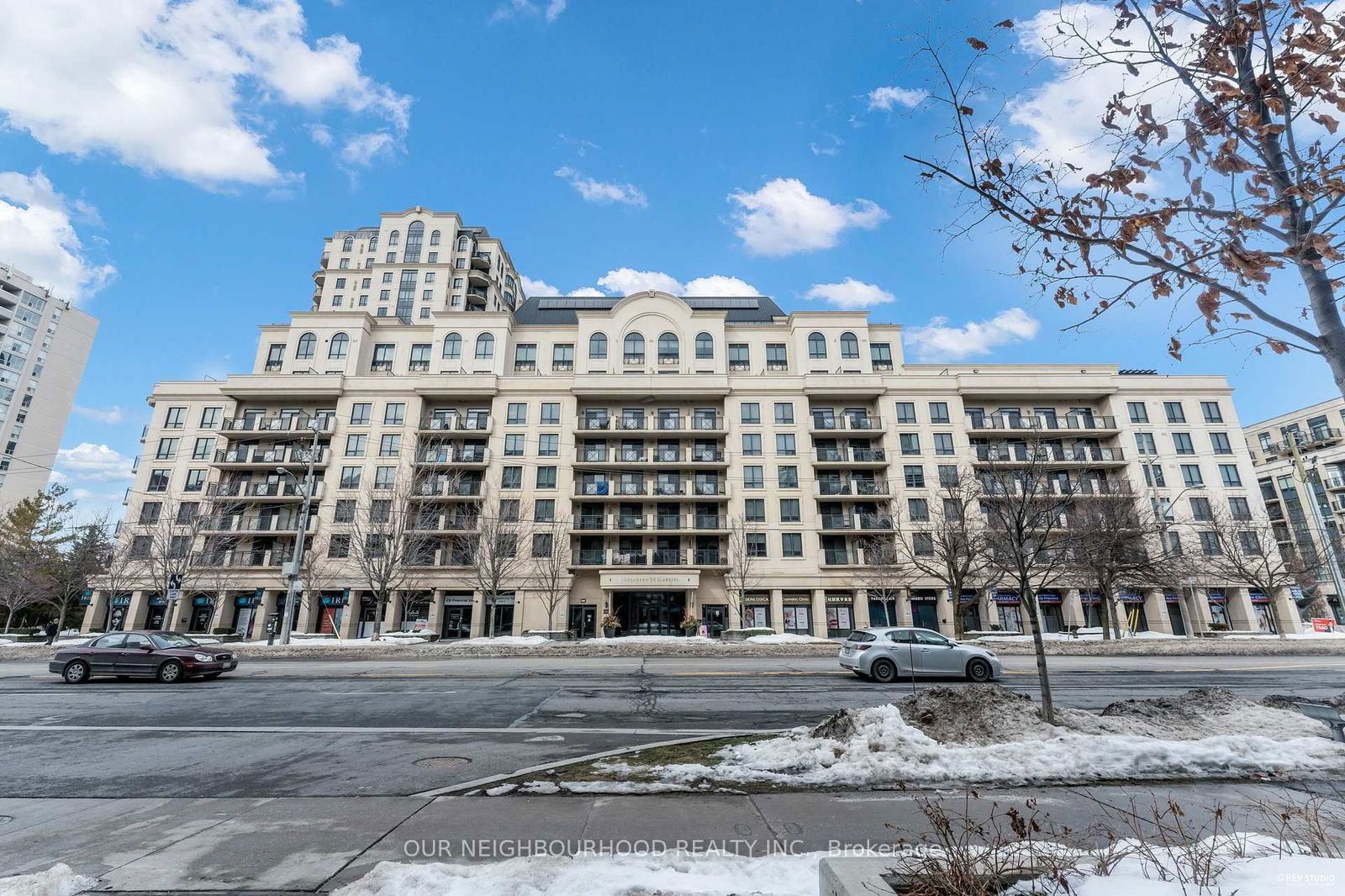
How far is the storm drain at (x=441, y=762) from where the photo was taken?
7.22 metres

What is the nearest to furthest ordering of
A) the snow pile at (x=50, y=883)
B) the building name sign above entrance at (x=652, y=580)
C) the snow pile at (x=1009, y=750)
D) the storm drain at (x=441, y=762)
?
1. the snow pile at (x=50, y=883)
2. the snow pile at (x=1009, y=750)
3. the storm drain at (x=441, y=762)
4. the building name sign above entrance at (x=652, y=580)

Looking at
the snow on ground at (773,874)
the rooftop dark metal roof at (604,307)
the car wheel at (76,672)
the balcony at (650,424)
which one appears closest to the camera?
Result: the snow on ground at (773,874)

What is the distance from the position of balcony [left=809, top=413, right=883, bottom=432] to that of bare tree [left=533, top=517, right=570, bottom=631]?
19.6 m

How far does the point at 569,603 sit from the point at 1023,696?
116 ft

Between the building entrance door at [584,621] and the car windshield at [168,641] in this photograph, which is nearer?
the car windshield at [168,641]

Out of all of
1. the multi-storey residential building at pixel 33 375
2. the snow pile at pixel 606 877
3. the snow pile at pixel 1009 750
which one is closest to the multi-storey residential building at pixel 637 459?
the snow pile at pixel 1009 750

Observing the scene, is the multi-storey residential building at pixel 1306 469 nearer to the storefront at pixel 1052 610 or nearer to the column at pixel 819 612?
the storefront at pixel 1052 610

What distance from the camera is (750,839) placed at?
4.54 m

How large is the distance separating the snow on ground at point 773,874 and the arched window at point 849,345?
45876 mm

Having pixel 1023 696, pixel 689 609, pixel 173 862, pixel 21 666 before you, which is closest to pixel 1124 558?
pixel 689 609

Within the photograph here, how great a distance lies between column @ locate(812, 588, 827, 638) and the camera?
3909 centimetres

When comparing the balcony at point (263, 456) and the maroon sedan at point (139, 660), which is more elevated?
the balcony at point (263, 456)

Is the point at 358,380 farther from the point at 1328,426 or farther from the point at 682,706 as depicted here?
the point at 1328,426

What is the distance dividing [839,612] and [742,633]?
914 cm
